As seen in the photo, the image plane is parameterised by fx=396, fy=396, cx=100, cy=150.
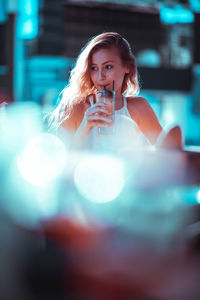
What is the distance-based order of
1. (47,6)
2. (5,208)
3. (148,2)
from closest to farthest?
(5,208)
(47,6)
(148,2)

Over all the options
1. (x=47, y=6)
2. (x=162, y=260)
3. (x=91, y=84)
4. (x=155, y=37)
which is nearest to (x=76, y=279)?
(x=162, y=260)

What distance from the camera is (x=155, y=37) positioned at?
853cm

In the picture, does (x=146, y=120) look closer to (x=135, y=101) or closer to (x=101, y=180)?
(x=135, y=101)

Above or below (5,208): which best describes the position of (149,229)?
below

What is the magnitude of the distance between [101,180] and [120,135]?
0.87 ft

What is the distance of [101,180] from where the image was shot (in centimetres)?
100

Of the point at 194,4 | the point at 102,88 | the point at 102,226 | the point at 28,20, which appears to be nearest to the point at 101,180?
the point at 102,226

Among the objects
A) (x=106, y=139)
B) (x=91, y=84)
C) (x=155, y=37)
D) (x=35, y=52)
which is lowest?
(x=106, y=139)

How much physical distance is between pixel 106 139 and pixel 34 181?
0.81 ft

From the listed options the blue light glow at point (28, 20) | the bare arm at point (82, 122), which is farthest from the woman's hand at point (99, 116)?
the blue light glow at point (28, 20)

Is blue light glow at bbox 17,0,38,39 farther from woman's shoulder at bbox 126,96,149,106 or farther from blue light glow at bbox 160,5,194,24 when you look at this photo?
woman's shoulder at bbox 126,96,149,106

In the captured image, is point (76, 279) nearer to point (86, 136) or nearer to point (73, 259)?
point (73, 259)

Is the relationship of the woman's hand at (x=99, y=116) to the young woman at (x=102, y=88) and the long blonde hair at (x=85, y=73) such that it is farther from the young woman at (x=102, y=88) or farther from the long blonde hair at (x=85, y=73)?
the long blonde hair at (x=85, y=73)

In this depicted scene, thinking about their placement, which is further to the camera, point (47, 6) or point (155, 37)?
point (155, 37)
